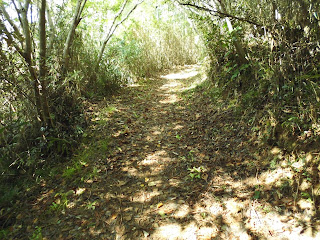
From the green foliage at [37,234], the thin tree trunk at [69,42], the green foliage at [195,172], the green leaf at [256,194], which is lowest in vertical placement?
the green leaf at [256,194]

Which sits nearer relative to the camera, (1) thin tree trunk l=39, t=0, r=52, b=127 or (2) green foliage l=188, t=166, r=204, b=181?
(2) green foliage l=188, t=166, r=204, b=181

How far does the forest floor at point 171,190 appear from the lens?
2.19 metres

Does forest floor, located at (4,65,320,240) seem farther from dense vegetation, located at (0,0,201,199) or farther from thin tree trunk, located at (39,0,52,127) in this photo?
thin tree trunk, located at (39,0,52,127)

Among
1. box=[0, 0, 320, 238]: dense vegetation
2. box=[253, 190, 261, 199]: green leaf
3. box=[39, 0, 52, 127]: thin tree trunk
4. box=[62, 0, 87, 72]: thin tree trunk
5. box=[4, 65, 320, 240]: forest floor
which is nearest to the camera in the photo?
box=[4, 65, 320, 240]: forest floor

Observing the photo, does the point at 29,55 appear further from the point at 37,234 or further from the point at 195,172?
the point at 195,172

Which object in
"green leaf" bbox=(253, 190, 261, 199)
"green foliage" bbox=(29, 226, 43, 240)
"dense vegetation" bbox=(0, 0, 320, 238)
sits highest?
"dense vegetation" bbox=(0, 0, 320, 238)

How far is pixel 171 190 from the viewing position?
273cm

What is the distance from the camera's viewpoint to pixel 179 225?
2.25m

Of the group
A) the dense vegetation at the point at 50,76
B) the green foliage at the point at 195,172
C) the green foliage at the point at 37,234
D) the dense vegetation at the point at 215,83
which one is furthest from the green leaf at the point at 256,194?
the dense vegetation at the point at 50,76

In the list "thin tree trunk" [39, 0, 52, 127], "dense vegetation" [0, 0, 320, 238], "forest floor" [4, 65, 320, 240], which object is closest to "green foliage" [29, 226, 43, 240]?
"forest floor" [4, 65, 320, 240]

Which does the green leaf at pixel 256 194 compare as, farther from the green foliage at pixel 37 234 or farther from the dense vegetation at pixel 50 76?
the dense vegetation at pixel 50 76

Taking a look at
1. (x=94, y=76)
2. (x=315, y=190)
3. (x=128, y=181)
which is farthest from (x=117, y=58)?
(x=315, y=190)

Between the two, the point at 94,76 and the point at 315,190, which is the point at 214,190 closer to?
the point at 315,190

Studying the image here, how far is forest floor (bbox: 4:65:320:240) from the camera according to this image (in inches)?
86.4
